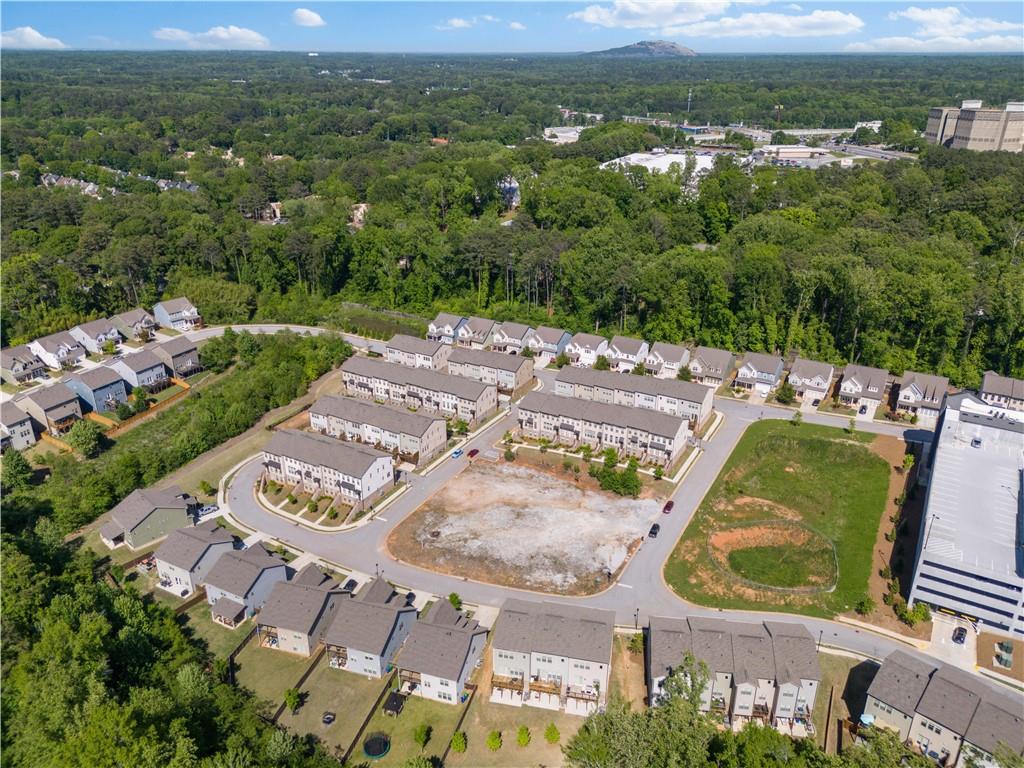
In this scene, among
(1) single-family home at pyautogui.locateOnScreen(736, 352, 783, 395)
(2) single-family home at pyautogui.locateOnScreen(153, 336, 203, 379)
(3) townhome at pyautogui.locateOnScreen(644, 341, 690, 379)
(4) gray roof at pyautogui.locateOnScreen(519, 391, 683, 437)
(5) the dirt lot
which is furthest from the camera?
(2) single-family home at pyautogui.locateOnScreen(153, 336, 203, 379)

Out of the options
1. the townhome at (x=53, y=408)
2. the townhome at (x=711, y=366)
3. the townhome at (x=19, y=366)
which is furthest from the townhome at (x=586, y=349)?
the townhome at (x=19, y=366)

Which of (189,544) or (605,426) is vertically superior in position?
(605,426)

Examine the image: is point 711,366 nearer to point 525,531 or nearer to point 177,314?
point 525,531

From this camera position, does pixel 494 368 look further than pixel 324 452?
Yes

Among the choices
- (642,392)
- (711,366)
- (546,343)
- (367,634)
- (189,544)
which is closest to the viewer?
(367,634)

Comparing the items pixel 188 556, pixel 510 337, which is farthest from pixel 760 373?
pixel 188 556

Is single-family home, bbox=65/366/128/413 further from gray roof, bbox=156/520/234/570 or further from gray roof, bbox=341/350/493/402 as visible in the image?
gray roof, bbox=156/520/234/570

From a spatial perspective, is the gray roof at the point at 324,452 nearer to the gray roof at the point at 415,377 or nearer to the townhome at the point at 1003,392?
the gray roof at the point at 415,377

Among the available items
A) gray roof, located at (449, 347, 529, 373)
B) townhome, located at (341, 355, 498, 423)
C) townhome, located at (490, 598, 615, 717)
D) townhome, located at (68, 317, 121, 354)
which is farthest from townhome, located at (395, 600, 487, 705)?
townhome, located at (68, 317, 121, 354)
